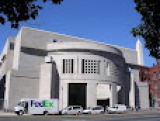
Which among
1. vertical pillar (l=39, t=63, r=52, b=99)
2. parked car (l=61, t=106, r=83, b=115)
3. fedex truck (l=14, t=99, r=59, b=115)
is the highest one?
vertical pillar (l=39, t=63, r=52, b=99)

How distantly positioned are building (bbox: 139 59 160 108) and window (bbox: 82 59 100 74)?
31964 millimetres

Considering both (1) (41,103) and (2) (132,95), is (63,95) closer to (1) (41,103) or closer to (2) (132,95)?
(1) (41,103)

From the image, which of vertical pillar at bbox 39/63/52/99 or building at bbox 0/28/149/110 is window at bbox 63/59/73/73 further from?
vertical pillar at bbox 39/63/52/99

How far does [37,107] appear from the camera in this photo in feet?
113

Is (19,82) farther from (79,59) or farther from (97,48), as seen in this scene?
(97,48)

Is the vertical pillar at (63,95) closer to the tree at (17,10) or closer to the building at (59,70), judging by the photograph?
the building at (59,70)

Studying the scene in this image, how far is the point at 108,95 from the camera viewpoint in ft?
168

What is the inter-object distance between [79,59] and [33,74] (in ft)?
34.8

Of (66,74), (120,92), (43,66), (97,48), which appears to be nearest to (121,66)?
(120,92)

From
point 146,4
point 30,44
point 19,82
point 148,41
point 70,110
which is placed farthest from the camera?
point 30,44

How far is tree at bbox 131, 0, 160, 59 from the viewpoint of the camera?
1094 cm

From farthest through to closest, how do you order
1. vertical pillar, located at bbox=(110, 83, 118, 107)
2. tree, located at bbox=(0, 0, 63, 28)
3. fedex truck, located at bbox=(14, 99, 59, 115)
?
1. vertical pillar, located at bbox=(110, 83, 118, 107)
2. fedex truck, located at bbox=(14, 99, 59, 115)
3. tree, located at bbox=(0, 0, 63, 28)

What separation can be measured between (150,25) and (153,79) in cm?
7185

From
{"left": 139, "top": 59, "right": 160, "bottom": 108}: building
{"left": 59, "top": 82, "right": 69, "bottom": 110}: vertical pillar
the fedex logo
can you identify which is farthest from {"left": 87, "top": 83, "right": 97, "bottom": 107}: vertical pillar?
{"left": 139, "top": 59, "right": 160, "bottom": 108}: building
